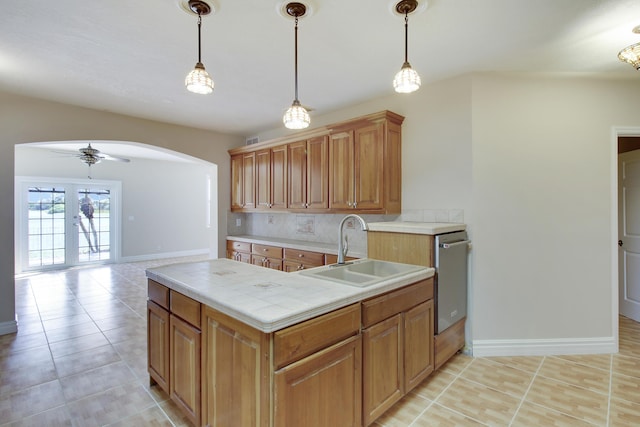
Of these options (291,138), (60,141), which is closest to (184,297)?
(291,138)

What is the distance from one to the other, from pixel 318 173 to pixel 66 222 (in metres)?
6.33

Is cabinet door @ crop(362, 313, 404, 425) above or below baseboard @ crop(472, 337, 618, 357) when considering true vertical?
above

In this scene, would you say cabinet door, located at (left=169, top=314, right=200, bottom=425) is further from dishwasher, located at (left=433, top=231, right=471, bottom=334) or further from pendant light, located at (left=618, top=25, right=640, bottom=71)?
pendant light, located at (left=618, top=25, right=640, bottom=71)

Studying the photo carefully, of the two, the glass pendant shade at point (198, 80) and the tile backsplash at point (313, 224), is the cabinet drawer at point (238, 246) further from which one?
the glass pendant shade at point (198, 80)

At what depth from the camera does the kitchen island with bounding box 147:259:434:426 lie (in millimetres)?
1292

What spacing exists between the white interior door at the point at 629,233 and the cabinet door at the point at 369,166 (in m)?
3.05

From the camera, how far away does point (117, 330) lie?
11.0 ft

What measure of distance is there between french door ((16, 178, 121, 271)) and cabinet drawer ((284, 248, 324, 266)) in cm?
550

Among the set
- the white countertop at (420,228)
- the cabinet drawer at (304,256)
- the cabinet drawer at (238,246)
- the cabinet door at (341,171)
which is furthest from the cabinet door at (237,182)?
the white countertop at (420,228)

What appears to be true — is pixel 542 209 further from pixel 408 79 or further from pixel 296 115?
pixel 296 115

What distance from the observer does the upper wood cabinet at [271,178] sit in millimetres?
A: 4230

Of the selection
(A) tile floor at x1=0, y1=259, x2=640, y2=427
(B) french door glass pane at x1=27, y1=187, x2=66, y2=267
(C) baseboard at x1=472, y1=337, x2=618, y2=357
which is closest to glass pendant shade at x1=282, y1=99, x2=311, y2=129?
(A) tile floor at x1=0, y1=259, x2=640, y2=427

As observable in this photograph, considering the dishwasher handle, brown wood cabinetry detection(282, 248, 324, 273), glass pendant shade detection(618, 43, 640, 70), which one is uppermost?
glass pendant shade detection(618, 43, 640, 70)

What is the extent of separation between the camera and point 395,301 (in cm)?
190
